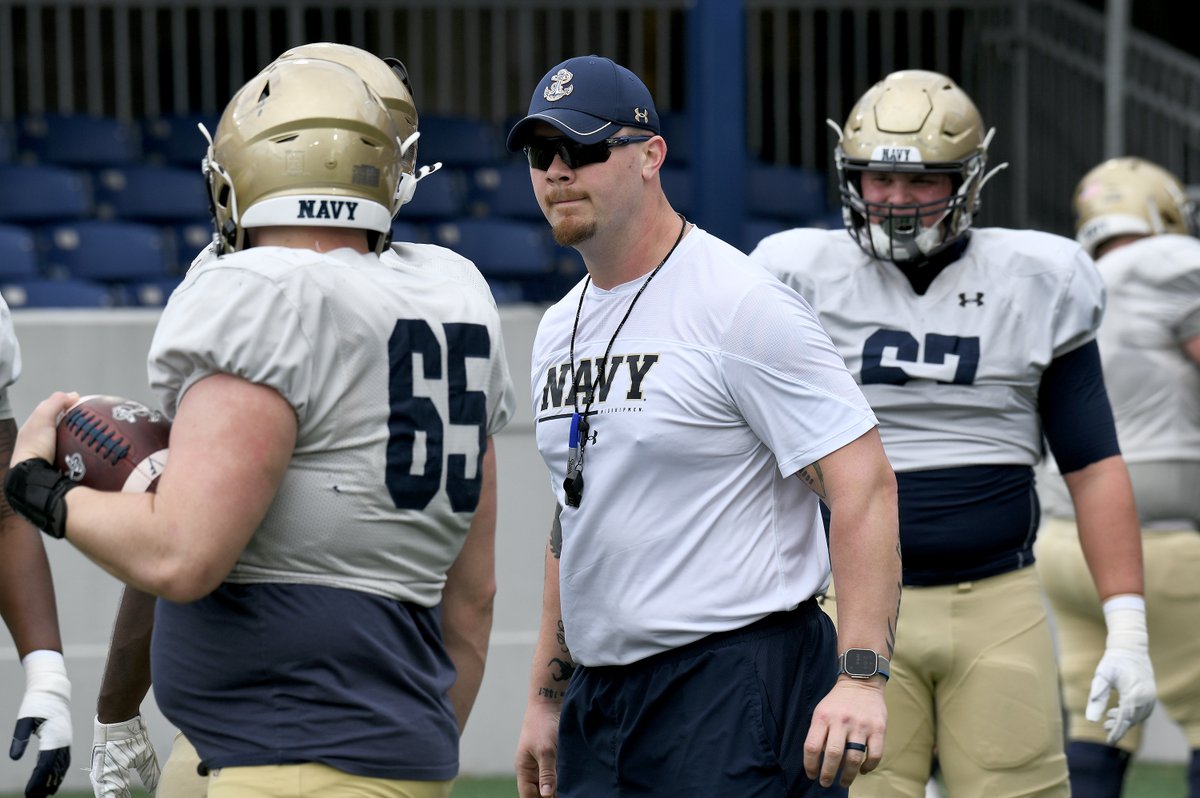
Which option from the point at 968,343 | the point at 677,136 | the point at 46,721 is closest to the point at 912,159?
the point at 968,343

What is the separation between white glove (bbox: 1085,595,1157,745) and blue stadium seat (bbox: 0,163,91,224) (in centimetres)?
574

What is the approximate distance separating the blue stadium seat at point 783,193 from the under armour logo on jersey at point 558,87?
635 cm

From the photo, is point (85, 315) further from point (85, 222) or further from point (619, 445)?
point (619, 445)

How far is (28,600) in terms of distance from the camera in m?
3.38

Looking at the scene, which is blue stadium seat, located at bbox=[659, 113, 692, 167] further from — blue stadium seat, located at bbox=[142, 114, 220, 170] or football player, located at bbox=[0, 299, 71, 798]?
football player, located at bbox=[0, 299, 71, 798]

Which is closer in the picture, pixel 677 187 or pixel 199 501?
pixel 199 501

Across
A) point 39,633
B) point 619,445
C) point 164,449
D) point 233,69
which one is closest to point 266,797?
point 164,449

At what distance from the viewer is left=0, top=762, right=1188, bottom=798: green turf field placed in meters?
5.91

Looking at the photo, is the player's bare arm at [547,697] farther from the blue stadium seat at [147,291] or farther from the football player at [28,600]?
the blue stadium seat at [147,291]

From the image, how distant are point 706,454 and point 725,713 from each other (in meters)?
0.40

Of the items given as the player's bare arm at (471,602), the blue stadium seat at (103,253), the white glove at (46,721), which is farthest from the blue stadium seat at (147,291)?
the player's bare arm at (471,602)

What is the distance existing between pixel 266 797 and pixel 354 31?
7389 millimetres

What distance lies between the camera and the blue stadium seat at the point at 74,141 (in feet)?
28.4

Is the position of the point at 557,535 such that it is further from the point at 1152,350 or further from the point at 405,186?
the point at 1152,350
